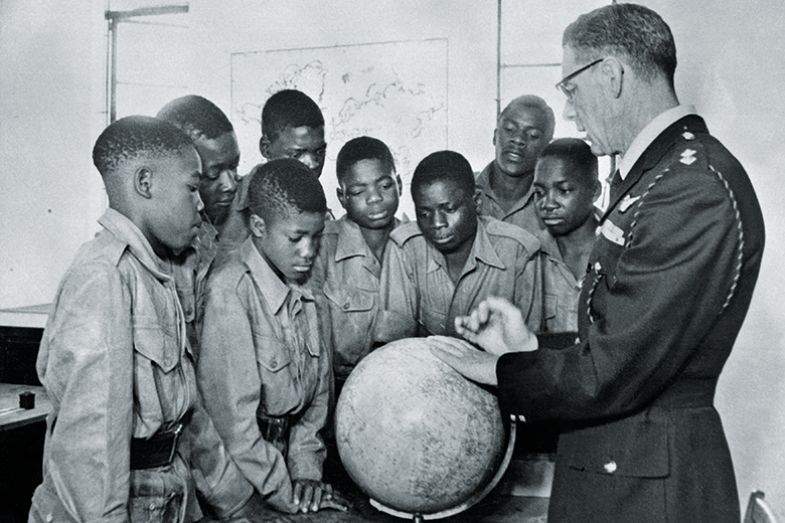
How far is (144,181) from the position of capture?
233 cm

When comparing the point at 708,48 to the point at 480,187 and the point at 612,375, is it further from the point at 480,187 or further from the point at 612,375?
the point at 612,375

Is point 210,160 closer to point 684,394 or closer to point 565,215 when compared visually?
point 565,215

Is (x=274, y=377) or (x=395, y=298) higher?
(x=395, y=298)

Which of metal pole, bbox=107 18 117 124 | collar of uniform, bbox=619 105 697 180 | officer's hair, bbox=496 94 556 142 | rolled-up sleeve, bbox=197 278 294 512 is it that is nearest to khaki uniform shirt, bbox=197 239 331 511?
rolled-up sleeve, bbox=197 278 294 512

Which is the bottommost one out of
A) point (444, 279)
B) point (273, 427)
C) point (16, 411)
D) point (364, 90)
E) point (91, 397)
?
point (16, 411)

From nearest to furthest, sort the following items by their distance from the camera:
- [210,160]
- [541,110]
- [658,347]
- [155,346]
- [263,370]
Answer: [658,347], [155,346], [263,370], [210,160], [541,110]

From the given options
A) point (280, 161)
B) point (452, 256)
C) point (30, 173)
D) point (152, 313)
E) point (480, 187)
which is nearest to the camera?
point (152, 313)

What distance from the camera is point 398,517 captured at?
2672 millimetres

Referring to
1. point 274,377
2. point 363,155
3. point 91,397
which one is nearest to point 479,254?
point 363,155

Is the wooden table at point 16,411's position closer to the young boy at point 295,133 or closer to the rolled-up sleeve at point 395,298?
the rolled-up sleeve at point 395,298

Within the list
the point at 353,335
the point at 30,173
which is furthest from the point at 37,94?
the point at 353,335

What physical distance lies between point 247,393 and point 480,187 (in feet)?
7.51

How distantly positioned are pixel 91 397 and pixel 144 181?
69 cm

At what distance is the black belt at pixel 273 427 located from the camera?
112 inches
